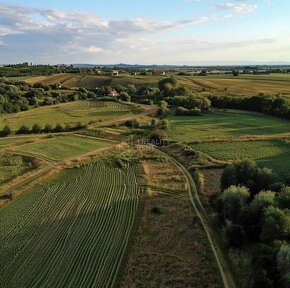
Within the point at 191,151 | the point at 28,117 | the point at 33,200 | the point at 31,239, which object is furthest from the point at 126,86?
the point at 31,239

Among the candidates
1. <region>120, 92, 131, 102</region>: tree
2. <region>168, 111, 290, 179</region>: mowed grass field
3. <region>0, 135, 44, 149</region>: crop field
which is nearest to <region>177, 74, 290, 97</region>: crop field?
<region>120, 92, 131, 102</region>: tree

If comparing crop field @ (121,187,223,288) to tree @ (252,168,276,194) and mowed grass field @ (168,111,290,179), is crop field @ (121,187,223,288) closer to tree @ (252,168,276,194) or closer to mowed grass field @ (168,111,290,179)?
tree @ (252,168,276,194)

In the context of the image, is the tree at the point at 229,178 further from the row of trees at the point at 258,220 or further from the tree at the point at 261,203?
the tree at the point at 261,203

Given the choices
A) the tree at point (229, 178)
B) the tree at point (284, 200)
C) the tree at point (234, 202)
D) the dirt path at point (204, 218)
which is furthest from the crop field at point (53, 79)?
the tree at point (284, 200)

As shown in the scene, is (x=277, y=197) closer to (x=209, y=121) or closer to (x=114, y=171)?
(x=114, y=171)

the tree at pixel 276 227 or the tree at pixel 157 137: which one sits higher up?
the tree at pixel 276 227

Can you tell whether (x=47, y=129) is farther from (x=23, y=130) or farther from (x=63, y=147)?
(x=63, y=147)
